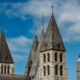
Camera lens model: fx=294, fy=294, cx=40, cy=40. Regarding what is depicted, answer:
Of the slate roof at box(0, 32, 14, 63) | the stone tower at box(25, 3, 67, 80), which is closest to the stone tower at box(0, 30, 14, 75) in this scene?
the slate roof at box(0, 32, 14, 63)

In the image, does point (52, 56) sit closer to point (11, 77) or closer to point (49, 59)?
point (49, 59)

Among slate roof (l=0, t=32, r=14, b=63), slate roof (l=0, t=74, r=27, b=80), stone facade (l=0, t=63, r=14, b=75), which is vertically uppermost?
slate roof (l=0, t=32, r=14, b=63)

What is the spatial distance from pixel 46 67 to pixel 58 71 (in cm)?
332

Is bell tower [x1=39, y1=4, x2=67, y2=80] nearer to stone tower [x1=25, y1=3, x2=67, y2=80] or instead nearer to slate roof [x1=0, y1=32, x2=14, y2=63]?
stone tower [x1=25, y1=3, x2=67, y2=80]

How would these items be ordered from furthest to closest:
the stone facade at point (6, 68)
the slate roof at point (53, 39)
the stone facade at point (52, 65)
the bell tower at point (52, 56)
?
the stone facade at point (6, 68) < the slate roof at point (53, 39) < the bell tower at point (52, 56) < the stone facade at point (52, 65)

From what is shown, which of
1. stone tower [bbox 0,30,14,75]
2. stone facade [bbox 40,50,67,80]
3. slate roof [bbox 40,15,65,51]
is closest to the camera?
stone facade [bbox 40,50,67,80]

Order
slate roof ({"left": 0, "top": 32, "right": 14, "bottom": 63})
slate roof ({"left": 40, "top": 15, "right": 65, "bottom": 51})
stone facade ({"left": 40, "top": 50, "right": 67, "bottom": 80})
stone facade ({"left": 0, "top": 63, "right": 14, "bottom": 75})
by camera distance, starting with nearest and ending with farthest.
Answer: stone facade ({"left": 40, "top": 50, "right": 67, "bottom": 80}), slate roof ({"left": 40, "top": 15, "right": 65, "bottom": 51}), slate roof ({"left": 0, "top": 32, "right": 14, "bottom": 63}), stone facade ({"left": 0, "top": 63, "right": 14, "bottom": 75})

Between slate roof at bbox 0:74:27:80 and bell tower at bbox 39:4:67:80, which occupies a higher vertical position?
bell tower at bbox 39:4:67:80

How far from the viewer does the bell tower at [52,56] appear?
7325 centimetres

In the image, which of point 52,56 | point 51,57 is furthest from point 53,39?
point 51,57

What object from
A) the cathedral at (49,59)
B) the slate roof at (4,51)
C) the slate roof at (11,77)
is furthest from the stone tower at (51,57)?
the slate roof at (4,51)

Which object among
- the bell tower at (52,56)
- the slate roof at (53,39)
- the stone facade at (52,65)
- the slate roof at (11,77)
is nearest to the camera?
the stone facade at (52,65)

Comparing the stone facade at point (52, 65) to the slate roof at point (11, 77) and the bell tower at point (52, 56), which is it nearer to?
the bell tower at point (52, 56)

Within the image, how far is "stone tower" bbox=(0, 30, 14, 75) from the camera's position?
87.1 m
